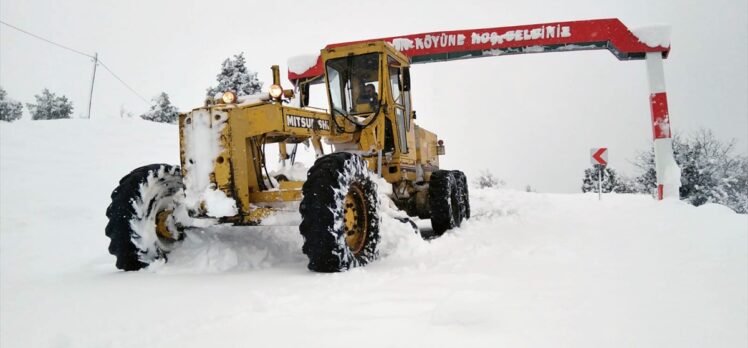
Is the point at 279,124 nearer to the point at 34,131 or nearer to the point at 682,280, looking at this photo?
the point at 682,280

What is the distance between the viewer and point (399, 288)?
3420 mm

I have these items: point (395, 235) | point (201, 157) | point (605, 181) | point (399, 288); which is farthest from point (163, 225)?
point (605, 181)

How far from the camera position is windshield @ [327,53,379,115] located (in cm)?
714

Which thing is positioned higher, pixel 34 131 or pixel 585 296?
pixel 34 131

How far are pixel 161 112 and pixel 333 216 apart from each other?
26390 millimetres

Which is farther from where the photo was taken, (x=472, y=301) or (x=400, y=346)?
(x=472, y=301)

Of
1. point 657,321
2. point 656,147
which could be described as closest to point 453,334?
point 657,321

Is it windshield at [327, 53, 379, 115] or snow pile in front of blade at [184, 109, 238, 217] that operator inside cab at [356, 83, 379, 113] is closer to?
windshield at [327, 53, 379, 115]

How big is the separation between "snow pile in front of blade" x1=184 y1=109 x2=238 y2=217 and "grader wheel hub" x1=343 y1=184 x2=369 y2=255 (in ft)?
3.64

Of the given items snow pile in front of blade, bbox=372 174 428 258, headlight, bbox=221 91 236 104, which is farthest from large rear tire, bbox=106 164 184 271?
snow pile in front of blade, bbox=372 174 428 258

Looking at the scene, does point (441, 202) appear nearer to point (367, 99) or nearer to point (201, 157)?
point (367, 99)

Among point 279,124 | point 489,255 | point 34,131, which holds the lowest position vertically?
point 489,255

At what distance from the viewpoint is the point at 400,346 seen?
208 cm

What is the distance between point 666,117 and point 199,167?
32.5 feet
